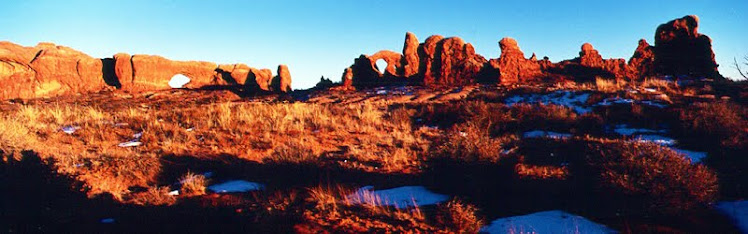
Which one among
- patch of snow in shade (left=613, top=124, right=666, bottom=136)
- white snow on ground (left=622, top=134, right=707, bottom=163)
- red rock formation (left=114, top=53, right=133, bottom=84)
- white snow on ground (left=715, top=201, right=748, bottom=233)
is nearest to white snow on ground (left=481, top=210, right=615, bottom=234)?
white snow on ground (left=715, top=201, right=748, bottom=233)

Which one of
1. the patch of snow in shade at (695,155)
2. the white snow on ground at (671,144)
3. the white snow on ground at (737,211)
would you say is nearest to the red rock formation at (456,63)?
the white snow on ground at (671,144)

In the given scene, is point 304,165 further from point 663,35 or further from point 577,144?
point 663,35

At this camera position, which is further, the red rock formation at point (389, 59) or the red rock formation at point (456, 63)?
the red rock formation at point (389, 59)

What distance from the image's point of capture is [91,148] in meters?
8.31

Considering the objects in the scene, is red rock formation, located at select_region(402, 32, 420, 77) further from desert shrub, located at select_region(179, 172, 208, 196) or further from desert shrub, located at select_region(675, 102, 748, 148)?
desert shrub, located at select_region(179, 172, 208, 196)

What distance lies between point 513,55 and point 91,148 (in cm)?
2995

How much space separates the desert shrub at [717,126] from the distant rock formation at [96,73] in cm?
4451

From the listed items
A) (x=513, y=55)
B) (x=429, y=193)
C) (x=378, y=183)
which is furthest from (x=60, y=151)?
(x=513, y=55)

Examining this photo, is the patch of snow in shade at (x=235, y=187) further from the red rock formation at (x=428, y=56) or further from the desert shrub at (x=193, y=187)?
the red rock formation at (x=428, y=56)

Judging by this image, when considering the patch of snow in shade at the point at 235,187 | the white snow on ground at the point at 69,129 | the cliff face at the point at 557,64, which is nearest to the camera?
the patch of snow in shade at the point at 235,187

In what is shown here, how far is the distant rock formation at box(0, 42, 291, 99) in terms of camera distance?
39531 millimetres

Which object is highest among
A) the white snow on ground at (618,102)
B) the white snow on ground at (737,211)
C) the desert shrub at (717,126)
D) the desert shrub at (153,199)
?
the white snow on ground at (618,102)

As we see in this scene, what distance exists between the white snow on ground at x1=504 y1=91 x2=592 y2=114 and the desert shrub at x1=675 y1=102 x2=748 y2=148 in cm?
339

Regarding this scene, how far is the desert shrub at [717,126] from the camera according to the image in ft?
23.8
